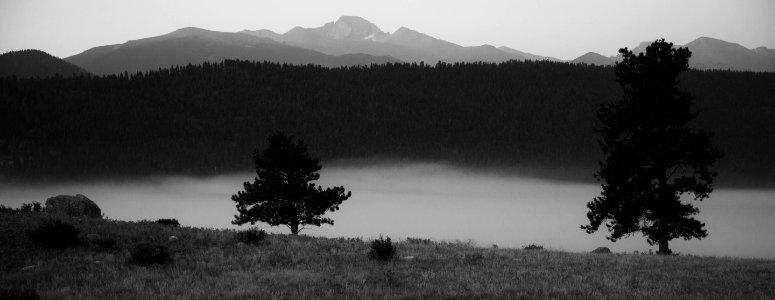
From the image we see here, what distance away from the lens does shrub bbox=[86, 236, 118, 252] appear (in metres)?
20.8

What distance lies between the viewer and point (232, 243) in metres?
23.1

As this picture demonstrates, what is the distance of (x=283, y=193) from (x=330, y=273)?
2446 centimetres

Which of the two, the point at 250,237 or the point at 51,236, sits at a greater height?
the point at 51,236

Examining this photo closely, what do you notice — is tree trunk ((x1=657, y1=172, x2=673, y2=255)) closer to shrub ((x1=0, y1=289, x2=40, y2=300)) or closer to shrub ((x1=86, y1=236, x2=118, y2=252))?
shrub ((x1=86, y1=236, x2=118, y2=252))

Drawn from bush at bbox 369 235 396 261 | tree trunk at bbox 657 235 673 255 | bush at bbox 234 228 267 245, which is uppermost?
bush at bbox 369 235 396 261

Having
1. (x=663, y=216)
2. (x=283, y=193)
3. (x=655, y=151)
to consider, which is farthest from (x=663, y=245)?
(x=283, y=193)

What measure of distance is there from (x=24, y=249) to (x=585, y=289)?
18.9 metres

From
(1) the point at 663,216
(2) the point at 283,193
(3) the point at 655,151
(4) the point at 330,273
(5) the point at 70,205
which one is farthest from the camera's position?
(2) the point at 283,193

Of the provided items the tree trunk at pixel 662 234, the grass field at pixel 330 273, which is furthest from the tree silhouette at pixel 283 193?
the tree trunk at pixel 662 234

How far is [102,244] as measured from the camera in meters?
20.8

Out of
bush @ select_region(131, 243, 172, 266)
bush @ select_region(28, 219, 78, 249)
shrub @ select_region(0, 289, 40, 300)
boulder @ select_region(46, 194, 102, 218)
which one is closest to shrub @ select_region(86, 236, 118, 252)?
bush @ select_region(28, 219, 78, 249)

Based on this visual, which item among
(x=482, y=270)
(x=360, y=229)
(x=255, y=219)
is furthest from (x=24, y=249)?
(x=360, y=229)

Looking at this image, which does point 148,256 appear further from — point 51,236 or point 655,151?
point 655,151

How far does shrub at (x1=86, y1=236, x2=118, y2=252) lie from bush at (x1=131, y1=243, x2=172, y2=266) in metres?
2.76
